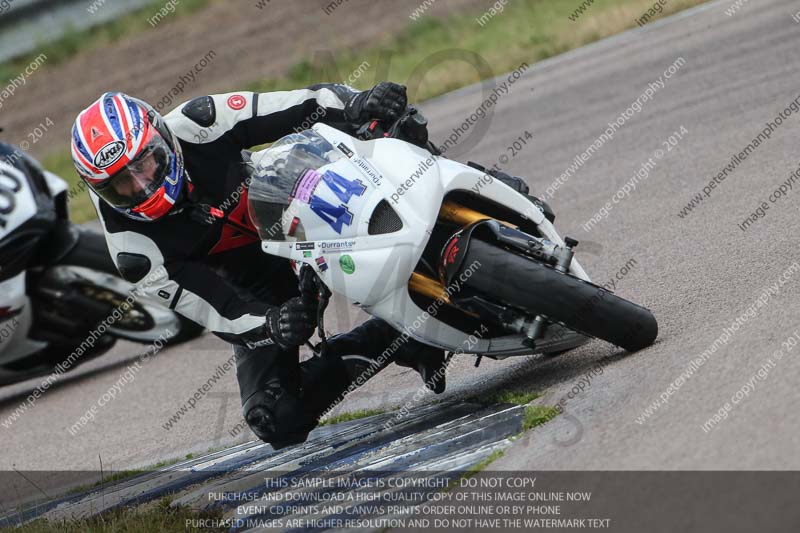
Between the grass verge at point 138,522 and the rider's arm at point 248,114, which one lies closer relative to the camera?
the grass verge at point 138,522

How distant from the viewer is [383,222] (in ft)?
14.5

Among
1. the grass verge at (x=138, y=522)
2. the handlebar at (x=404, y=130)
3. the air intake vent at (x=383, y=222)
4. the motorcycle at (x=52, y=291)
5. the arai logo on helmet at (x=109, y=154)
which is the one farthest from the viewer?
the motorcycle at (x=52, y=291)

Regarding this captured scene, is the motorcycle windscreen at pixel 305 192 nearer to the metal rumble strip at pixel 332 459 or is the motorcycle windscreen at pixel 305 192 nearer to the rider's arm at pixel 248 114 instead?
the rider's arm at pixel 248 114

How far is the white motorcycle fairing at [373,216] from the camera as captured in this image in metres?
4.43

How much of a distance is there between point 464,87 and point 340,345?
9259 mm

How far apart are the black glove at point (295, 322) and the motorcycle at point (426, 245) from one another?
0.20ft

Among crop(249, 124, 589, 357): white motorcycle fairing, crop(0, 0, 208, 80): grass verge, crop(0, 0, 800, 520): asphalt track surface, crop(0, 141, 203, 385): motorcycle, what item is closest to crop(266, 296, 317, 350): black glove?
crop(249, 124, 589, 357): white motorcycle fairing

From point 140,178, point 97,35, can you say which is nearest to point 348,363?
point 140,178

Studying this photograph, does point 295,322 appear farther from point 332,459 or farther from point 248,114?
point 248,114

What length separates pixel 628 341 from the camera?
4.71m

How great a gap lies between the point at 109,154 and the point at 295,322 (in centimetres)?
126

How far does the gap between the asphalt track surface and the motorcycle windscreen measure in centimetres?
123

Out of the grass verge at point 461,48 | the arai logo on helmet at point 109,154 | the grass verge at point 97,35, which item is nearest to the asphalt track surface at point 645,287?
the grass verge at point 461,48

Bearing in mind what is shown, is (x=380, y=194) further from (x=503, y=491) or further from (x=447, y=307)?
(x=503, y=491)
